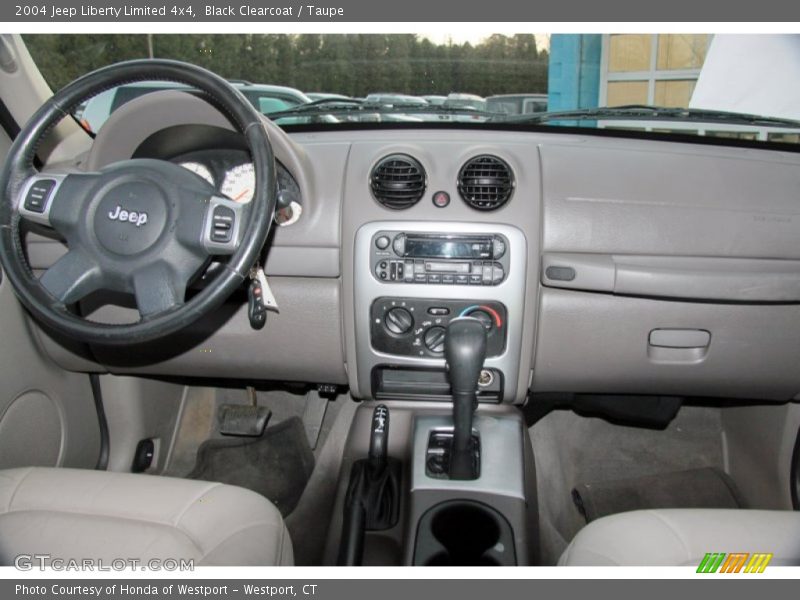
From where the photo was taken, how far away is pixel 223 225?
1.37 m

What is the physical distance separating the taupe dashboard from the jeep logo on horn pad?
1.26 ft

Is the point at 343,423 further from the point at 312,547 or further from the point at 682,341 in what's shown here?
the point at 682,341

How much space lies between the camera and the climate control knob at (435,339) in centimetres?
189

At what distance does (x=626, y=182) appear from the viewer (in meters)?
1.80

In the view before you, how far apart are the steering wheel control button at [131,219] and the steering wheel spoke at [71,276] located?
66 millimetres

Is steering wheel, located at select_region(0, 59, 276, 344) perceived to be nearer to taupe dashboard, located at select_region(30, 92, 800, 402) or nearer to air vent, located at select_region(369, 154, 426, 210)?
taupe dashboard, located at select_region(30, 92, 800, 402)

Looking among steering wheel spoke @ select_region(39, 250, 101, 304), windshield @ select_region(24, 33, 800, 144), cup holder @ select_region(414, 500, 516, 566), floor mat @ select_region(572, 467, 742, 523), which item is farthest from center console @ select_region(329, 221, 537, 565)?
steering wheel spoke @ select_region(39, 250, 101, 304)

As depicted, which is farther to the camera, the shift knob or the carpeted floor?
the carpeted floor

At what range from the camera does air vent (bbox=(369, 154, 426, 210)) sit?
1.79m

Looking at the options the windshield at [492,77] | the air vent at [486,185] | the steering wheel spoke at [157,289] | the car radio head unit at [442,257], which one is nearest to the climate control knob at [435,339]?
the car radio head unit at [442,257]

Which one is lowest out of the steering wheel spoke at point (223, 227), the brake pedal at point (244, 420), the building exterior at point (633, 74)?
the brake pedal at point (244, 420)

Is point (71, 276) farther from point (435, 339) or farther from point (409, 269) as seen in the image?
point (435, 339)

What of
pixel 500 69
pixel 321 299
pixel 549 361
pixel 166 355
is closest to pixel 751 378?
pixel 549 361

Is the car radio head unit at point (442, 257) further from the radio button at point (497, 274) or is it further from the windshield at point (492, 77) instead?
the windshield at point (492, 77)
